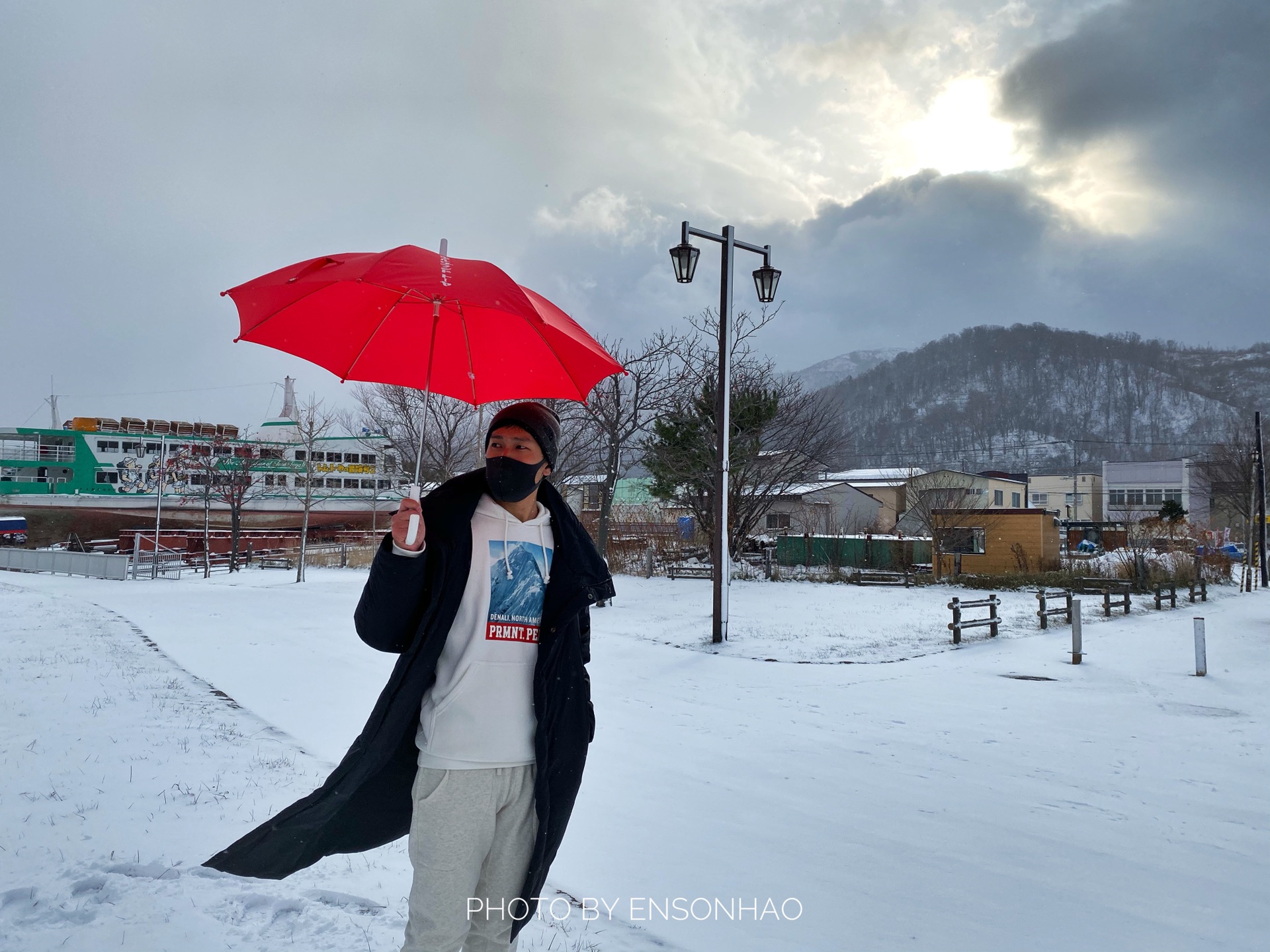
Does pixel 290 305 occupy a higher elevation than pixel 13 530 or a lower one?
higher

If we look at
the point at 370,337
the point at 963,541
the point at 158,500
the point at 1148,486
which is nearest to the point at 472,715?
the point at 370,337

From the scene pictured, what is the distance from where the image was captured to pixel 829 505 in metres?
36.3

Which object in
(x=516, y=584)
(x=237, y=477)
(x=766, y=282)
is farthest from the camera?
(x=237, y=477)

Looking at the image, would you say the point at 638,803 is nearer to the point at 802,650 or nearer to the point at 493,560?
the point at 493,560

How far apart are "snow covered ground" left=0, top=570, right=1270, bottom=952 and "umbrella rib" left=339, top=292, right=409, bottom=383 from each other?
2202mm

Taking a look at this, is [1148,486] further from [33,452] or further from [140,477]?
[33,452]

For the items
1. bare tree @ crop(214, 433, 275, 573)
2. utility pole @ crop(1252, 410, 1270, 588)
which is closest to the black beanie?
bare tree @ crop(214, 433, 275, 573)

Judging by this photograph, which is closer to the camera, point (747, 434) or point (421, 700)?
point (421, 700)

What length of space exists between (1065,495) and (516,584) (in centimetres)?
8492

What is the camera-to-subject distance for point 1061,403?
173 meters

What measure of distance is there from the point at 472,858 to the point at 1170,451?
16408 cm

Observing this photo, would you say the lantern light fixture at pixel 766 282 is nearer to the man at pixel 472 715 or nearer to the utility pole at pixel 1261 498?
the man at pixel 472 715

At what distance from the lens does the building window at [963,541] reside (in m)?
27.4

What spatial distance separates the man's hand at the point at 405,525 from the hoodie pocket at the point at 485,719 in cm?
40
